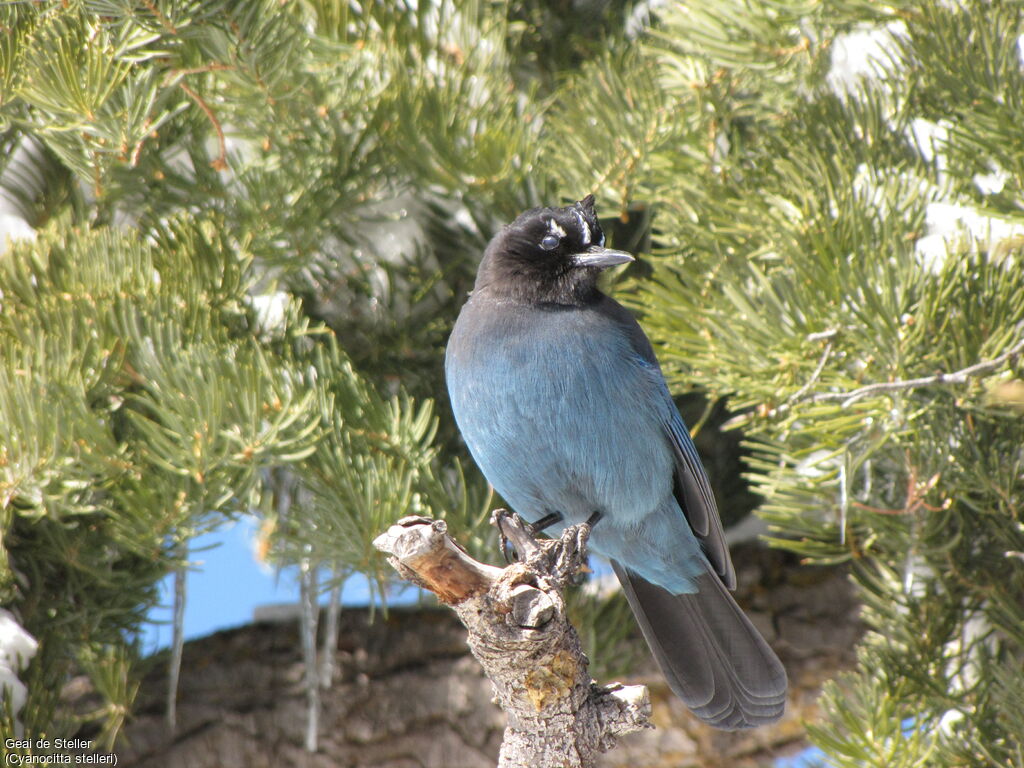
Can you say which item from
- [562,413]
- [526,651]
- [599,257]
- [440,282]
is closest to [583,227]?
[599,257]

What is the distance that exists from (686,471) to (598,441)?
28cm

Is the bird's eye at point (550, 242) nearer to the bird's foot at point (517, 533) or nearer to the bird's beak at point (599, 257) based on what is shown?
the bird's beak at point (599, 257)

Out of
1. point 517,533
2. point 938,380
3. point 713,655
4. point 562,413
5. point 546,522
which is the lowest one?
point 713,655

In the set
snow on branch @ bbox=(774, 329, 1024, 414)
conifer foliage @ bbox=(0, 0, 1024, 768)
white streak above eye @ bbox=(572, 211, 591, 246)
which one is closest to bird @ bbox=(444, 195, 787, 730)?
white streak above eye @ bbox=(572, 211, 591, 246)

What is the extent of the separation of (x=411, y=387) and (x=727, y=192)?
2.56 feet

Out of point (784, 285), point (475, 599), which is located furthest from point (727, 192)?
point (475, 599)

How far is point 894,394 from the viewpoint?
1699mm

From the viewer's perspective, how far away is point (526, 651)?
4.67 feet

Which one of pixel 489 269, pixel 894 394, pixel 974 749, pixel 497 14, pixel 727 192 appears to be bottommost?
pixel 974 749

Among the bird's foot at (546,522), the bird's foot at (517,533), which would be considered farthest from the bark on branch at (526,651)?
the bird's foot at (546,522)

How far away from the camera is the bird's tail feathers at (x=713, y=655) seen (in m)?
2.08

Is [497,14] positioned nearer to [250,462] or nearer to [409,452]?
[409,452]

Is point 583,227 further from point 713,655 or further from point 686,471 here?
point 713,655

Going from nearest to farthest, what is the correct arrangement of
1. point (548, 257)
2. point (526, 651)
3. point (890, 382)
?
point (526, 651) → point (890, 382) → point (548, 257)
